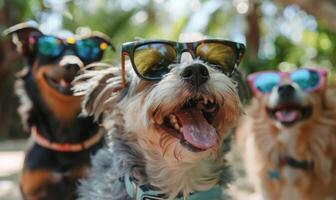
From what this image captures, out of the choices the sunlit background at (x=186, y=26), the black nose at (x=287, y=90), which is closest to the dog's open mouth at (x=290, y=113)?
the black nose at (x=287, y=90)

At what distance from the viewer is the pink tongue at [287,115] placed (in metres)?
5.35

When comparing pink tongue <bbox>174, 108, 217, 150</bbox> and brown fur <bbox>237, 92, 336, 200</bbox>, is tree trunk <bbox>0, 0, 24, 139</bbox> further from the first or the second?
pink tongue <bbox>174, 108, 217, 150</bbox>

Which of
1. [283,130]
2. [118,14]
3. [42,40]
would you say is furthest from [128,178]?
[118,14]

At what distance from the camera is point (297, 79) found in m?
5.51

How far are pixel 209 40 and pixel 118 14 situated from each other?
597 inches

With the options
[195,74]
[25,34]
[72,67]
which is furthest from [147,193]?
[25,34]

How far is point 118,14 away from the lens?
17906 millimetres

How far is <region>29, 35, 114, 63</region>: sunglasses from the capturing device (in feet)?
14.4

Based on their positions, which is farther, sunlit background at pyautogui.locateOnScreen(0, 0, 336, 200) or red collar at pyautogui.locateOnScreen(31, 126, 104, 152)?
sunlit background at pyautogui.locateOnScreen(0, 0, 336, 200)

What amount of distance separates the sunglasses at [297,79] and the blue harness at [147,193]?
8.07 ft

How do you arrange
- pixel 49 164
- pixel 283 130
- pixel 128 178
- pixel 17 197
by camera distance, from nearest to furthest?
pixel 128 178
pixel 49 164
pixel 283 130
pixel 17 197

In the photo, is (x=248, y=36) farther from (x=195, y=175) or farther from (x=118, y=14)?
(x=195, y=175)

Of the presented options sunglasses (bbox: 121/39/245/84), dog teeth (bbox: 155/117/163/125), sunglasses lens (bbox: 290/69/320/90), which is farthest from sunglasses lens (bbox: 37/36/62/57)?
sunglasses lens (bbox: 290/69/320/90)

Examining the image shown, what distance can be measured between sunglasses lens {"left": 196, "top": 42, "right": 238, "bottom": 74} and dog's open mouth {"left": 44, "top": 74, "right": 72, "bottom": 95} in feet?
5.58
